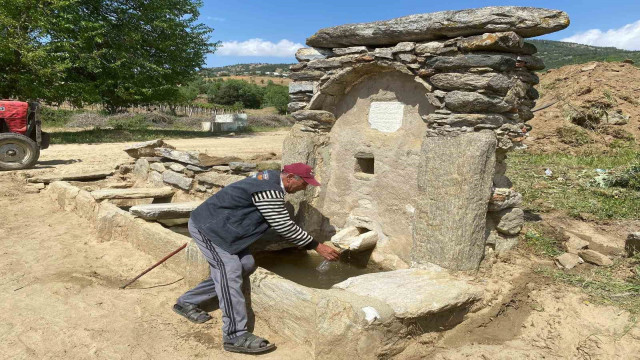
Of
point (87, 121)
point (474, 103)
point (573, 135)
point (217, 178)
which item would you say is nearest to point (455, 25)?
point (474, 103)

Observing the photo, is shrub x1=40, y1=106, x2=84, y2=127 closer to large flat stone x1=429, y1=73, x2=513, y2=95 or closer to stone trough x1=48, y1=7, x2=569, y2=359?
stone trough x1=48, y1=7, x2=569, y2=359

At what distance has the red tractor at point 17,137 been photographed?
8383 millimetres

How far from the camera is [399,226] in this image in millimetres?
5047

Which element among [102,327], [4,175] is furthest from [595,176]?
[4,175]

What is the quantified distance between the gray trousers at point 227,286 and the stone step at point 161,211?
6.36 ft

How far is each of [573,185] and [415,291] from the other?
6.04 m

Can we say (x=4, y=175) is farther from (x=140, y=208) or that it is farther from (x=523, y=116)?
(x=523, y=116)

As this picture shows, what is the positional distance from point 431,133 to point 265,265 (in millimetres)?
2561

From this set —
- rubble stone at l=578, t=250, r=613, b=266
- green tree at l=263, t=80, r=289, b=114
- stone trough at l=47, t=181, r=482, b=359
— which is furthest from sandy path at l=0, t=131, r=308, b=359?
green tree at l=263, t=80, r=289, b=114

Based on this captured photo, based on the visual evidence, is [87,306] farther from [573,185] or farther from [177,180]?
[573,185]

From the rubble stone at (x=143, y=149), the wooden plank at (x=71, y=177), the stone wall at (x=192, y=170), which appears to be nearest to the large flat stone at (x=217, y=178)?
the stone wall at (x=192, y=170)

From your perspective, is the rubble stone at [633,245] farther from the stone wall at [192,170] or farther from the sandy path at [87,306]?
the stone wall at [192,170]

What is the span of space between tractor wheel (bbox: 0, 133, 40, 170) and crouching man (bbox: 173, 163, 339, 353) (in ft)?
21.8

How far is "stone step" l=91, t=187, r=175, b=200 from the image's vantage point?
6.51 metres
